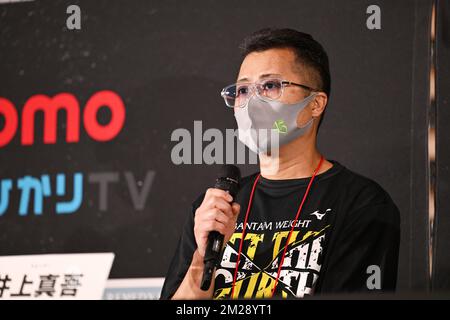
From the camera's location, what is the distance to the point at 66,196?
2609 millimetres

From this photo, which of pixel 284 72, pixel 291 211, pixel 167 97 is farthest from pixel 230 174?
pixel 167 97

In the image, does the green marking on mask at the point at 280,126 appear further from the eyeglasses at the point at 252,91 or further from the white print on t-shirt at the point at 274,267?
the white print on t-shirt at the point at 274,267

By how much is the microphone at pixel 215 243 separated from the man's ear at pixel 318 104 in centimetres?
40

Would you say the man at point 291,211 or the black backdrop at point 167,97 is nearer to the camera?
the man at point 291,211

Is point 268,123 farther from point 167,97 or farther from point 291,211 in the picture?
point 167,97

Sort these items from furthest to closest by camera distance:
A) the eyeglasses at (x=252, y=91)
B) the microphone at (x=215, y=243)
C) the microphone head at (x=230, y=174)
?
the eyeglasses at (x=252, y=91) → the microphone head at (x=230, y=174) → the microphone at (x=215, y=243)

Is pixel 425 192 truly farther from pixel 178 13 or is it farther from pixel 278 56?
pixel 178 13

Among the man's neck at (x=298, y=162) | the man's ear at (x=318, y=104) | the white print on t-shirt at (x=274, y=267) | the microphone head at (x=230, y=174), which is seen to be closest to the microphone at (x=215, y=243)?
the microphone head at (x=230, y=174)

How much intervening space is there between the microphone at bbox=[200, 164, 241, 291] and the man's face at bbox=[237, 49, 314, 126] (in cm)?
36

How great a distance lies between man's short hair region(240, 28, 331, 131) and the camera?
2385mm

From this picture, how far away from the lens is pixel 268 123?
2357 millimetres

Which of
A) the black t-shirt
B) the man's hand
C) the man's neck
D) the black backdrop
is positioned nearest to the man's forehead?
the black backdrop

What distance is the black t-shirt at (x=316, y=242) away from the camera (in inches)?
87.1
